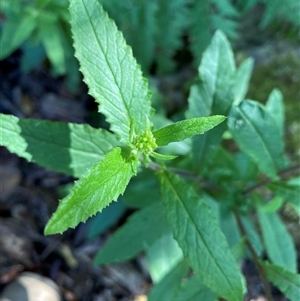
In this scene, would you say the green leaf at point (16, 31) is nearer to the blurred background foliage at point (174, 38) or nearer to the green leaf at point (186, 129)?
the blurred background foliage at point (174, 38)

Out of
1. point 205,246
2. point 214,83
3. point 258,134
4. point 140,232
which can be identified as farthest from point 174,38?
point 205,246

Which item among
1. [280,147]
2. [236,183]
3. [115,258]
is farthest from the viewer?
[236,183]

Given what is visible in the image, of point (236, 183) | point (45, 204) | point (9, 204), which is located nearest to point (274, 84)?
point (236, 183)

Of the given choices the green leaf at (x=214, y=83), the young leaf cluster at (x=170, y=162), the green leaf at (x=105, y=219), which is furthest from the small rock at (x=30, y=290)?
the green leaf at (x=214, y=83)

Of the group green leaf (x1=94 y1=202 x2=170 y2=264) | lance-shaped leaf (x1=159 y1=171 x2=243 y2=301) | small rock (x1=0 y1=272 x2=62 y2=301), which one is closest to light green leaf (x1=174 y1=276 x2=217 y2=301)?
lance-shaped leaf (x1=159 y1=171 x2=243 y2=301)

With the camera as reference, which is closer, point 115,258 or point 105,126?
point 115,258

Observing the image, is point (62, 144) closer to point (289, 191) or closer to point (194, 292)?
point (194, 292)

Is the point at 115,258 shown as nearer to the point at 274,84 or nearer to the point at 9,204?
the point at 9,204
